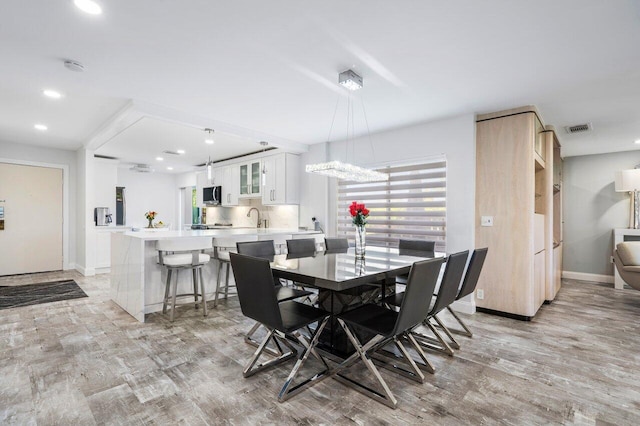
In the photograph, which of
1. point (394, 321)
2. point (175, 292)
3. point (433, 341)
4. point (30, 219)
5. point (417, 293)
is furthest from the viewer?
point (30, 219)

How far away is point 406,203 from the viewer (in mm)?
4660

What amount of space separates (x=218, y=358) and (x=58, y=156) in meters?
6.23

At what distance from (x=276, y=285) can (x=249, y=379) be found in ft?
3.50

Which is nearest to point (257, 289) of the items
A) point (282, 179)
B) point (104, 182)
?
point (282, 179)

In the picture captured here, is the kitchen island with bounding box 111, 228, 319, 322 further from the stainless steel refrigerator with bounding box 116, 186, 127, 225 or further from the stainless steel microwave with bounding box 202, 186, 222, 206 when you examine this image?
the stainless steel refrigerator with bounding box 116, 186, 127, 225

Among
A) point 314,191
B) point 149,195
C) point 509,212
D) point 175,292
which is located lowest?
point 175,292

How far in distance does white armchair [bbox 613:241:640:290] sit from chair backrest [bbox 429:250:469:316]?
361cm

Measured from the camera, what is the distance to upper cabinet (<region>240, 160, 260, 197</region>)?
6.39 m

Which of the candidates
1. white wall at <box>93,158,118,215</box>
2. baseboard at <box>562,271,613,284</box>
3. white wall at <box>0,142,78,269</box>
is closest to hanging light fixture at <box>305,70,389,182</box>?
baseboard at <box>562,271,613,284</box>

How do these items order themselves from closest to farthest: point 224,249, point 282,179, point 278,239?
point 224,249 < point 278,239 < point 282,179

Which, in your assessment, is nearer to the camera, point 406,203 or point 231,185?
point 406,203

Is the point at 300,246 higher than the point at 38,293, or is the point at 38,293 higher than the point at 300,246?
the point at 300,246

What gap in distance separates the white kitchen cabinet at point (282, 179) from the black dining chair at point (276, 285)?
→ 2.50 metres

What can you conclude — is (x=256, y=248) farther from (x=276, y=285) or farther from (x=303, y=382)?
(x=303, y=382)
